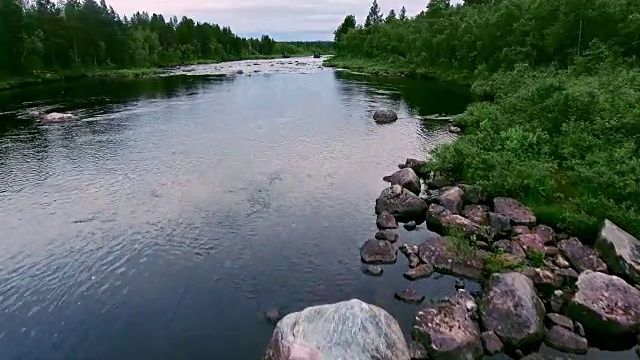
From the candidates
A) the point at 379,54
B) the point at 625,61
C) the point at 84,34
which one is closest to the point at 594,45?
the point at 625,61

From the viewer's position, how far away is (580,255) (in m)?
15.4

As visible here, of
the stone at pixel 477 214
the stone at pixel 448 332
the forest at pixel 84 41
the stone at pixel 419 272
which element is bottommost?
the stone at pixel 419 272

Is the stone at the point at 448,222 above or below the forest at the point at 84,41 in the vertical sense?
below

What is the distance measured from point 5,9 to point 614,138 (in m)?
81.8

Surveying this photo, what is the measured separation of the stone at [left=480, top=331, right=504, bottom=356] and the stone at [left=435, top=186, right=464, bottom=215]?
25.7 feet

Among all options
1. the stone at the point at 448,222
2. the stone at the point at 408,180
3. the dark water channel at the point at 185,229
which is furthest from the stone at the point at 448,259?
the stone at the point at 408,180

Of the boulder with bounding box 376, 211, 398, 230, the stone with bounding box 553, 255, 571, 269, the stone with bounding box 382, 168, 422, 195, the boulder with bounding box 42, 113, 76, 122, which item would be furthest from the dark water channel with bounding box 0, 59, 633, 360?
the stone with bounding box 553, 255, 571, 269

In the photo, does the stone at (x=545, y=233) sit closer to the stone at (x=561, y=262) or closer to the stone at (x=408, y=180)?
the stone at (x=561, y=262)

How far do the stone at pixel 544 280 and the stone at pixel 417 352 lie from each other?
4.97m

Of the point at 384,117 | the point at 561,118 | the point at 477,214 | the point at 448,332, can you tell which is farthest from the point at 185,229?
Answer: the point at 384,117

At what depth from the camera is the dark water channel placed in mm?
13359

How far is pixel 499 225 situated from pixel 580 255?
304 cm

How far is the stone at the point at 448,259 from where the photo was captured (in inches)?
616

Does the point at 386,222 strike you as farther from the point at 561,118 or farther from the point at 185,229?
the point at 561,118
